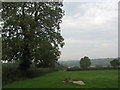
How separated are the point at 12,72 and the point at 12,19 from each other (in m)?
6.19

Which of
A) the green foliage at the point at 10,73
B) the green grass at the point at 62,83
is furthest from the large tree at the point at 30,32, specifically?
the green grass at the point at 62,83

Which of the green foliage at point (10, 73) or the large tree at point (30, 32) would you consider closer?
the green foliage at point (10, 73)

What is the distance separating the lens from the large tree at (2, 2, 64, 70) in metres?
25.4

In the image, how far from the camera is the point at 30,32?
86.4ft

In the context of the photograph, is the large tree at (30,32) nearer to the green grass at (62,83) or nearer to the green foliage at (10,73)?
the green foliage at (10,73)

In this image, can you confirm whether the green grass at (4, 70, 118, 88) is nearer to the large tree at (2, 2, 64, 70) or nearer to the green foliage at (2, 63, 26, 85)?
the green foliage at (2, 63, 26, 85)

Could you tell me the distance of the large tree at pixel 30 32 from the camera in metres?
25.4

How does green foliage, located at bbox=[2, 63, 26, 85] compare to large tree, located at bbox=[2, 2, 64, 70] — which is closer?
green foliage, located at bbox=[2, 63, 26, 85]

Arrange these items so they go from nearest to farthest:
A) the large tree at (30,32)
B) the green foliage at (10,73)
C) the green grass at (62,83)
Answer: the green grass at (62,83) < the green foliage at (10,73) < the large tree at (30,32)

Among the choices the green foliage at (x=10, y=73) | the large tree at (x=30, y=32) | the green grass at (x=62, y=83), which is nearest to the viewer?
the green grass at (x=62, y=83)

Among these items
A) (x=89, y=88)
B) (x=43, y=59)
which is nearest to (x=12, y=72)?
(x=43, y=59)

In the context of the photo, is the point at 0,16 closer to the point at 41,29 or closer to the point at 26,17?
the point at 26,17

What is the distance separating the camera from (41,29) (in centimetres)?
2762

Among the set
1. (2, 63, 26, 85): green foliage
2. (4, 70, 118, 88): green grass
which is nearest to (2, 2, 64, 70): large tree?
(2, 63, 26, 85): green foliage
